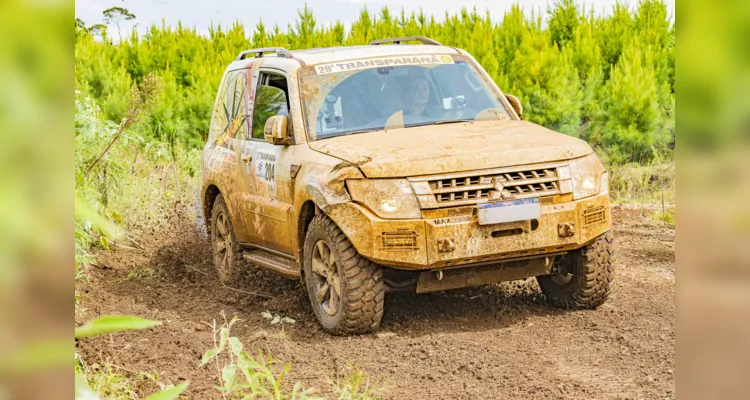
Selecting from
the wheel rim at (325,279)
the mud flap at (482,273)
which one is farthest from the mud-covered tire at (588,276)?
the wheel rim at (325,279)

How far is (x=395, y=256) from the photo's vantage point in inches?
264

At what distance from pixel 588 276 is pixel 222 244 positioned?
3.78 m

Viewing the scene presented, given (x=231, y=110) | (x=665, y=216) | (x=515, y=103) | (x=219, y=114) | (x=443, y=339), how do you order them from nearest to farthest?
(x=443, y=339)
(x=515, y=103)
(x=231, y=110)
(x=219, y=114)
(x=665, y=216)

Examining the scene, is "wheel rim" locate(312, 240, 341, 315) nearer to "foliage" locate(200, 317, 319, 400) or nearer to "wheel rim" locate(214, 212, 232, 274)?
"foliage" locate(200, 317, 319, 400)

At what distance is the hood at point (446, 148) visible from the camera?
266 inches

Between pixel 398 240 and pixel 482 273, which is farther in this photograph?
pixel 482 273

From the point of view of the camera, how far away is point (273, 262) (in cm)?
834

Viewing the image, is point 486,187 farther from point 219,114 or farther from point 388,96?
point 219,114

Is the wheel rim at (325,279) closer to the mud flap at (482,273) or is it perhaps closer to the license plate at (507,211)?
the mud flap at (482,273)

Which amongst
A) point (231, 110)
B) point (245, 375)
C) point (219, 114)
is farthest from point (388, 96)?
point (245, 375)

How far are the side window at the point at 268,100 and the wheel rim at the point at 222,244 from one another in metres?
1.10

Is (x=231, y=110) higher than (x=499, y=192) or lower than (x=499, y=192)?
higher

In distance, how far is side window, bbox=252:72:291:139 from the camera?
8414 millimetres
